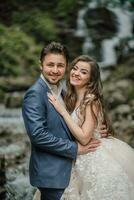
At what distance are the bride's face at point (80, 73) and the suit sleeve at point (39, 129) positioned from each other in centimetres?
39

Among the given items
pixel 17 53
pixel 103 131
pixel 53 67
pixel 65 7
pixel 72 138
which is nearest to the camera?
pixel 53 67

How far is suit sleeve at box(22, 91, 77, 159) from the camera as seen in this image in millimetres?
3666

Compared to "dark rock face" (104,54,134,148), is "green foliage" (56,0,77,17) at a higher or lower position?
higher

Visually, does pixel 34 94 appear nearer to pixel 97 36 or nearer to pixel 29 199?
pixel 29 199

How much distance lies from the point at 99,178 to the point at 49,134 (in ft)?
1.75

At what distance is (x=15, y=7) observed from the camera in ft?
57.9

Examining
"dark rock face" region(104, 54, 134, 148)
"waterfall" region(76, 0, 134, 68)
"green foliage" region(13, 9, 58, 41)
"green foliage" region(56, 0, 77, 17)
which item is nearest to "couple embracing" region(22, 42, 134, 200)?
"dark rock face" region(104, 54, 134, 148)

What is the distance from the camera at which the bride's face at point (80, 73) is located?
400cm

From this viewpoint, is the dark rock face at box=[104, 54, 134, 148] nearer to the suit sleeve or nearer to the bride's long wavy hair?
the bride's long wavy hair

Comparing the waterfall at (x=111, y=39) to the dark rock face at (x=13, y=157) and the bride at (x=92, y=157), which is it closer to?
the dark rock face at (x=13, y=157)

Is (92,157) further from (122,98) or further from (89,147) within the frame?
(122,98)

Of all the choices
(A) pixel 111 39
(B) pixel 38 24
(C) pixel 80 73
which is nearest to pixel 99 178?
(C) pixel 80 73

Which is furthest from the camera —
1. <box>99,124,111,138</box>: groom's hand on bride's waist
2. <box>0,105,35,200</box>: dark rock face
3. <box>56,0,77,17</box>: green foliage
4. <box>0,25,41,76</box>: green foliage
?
<box>56,0,77,17</box>: green foliage

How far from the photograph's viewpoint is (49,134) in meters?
3.70
